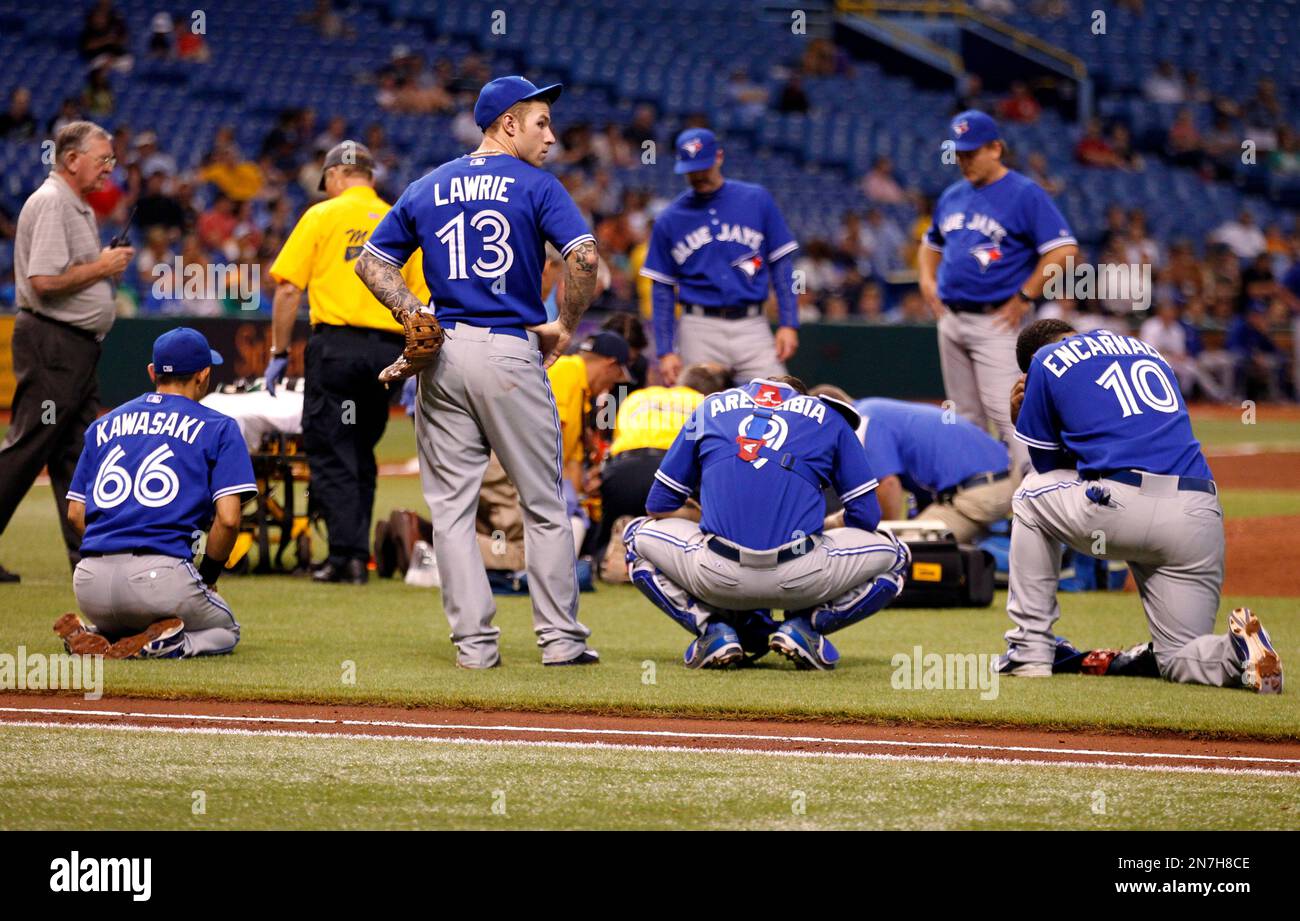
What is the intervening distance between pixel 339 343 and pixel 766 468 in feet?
10.9

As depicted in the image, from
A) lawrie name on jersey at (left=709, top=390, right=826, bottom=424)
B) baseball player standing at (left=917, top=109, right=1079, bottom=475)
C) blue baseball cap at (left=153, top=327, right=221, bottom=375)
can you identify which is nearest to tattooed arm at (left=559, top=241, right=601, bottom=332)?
lawrie name on jersey at (left=709, top=390, right=826, bottom=424)

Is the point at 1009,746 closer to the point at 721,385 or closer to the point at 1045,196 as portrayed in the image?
the point at 721,385

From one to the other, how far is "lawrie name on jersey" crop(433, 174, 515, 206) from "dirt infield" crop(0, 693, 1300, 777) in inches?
77.7

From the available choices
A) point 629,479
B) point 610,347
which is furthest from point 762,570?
point 610,347

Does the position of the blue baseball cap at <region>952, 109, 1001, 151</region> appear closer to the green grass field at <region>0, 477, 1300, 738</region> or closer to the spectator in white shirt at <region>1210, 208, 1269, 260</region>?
the green grass field at <region>0, 477, 1300, 738</region>

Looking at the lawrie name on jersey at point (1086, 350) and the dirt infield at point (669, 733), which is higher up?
the lawrie name on jersey at point (1086, 350)

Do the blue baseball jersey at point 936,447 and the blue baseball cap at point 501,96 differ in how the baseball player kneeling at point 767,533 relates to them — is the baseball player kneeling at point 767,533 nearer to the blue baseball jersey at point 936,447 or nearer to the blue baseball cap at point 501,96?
the blue baseball cap at point 501,96

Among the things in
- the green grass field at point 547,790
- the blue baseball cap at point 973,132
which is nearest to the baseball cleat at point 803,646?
the green grass field at point 547,790

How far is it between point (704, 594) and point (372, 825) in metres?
2.86

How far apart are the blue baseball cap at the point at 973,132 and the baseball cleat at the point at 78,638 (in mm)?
5915

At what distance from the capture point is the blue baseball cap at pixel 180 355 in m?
7.12

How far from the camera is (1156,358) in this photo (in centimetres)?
709

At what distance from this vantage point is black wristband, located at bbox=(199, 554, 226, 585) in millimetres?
7129
